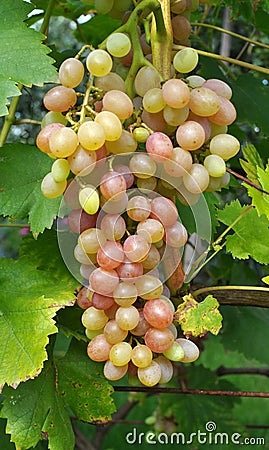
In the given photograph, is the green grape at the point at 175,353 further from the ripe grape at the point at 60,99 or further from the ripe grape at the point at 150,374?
the ripe grape at the point at 60,99

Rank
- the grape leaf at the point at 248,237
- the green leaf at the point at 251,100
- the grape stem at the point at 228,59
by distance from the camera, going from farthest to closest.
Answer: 1. the green leaf at the point at 251,100
2. the grape leaf at the point at 248,237
3. the grape stem at the point at 228,59

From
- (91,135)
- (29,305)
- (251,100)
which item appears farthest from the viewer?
(251,100)

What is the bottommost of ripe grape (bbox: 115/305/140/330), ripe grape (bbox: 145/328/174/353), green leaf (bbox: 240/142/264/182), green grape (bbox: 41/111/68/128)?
ripe grape (bbox: 145/328/174/353)

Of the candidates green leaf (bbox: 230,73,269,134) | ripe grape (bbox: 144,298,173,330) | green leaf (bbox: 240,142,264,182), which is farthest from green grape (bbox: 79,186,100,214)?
green leaf (bbox: 230,73,269,134)

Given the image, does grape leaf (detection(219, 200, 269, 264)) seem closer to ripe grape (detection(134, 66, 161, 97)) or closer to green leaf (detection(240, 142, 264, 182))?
green leaf (detection(240, 142, 264, 182))

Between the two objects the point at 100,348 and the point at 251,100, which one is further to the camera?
the point at 251,100

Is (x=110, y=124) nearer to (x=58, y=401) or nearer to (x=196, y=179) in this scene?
(x=196, y=179)

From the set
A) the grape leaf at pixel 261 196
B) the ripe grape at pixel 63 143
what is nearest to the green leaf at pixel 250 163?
the grape leaf at pixel 261 196

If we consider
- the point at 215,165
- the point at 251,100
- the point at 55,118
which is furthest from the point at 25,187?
the point at 251,100
